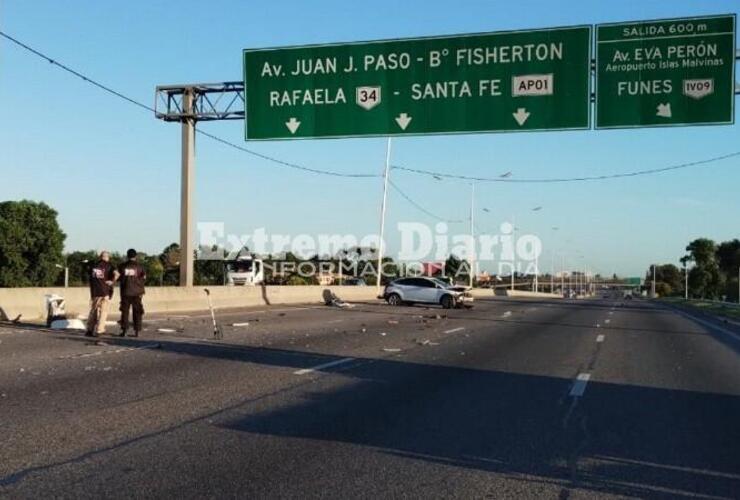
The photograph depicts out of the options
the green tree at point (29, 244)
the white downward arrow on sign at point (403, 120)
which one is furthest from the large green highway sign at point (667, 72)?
the green tree at point (29, 244)

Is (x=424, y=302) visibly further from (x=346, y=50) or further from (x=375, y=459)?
(x=375, y=459)

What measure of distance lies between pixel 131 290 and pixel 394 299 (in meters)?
24.9

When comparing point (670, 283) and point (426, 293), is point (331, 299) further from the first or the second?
point (670, 283)

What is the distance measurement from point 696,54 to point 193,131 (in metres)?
16.4

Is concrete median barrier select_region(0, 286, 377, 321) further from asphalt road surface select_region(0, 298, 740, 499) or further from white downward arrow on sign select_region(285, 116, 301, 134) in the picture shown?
white downward arrow on sign select_region(285, 116, 301, 134)

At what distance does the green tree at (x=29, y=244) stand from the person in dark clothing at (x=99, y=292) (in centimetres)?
5979

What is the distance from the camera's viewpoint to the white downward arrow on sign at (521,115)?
69.3ft

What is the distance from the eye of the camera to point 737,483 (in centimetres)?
634

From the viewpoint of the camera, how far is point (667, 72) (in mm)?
20312

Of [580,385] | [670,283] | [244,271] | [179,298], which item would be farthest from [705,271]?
[580,385]

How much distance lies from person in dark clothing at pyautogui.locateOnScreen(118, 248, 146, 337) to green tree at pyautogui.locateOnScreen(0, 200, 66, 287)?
59879mm

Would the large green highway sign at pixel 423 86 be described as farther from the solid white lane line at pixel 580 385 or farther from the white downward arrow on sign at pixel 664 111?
the solid white lane line at pixel 580 385

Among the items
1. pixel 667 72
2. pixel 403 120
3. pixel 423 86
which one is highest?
pixel 667 72

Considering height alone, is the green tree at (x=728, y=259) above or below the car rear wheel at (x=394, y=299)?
above
